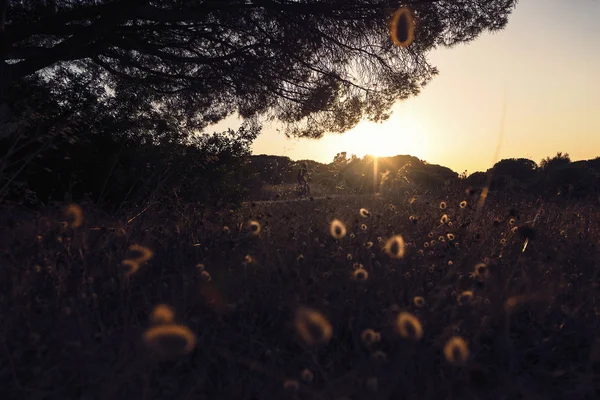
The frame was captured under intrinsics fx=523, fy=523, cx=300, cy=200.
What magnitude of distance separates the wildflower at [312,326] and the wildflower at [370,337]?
0.72 feet

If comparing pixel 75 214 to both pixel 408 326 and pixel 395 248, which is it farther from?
pixel 408 326

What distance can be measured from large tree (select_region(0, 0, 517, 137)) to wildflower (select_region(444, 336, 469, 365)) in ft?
16.2

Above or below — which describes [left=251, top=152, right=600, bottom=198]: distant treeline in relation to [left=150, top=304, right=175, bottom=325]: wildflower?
above

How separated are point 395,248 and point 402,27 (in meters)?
4.29

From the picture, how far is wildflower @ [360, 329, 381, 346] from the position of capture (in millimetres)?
2277

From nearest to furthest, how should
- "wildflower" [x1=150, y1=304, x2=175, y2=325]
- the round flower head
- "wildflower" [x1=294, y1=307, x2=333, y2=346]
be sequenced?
"wildflower" [x1=294, y1=307, x2=333, y2=346], "wildflower" [x1=150, y1=304, x2=175, y2=325], the round flower head

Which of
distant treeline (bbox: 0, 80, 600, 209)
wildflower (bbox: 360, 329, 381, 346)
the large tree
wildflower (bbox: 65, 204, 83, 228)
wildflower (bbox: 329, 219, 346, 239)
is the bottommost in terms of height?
wildflower (bbox: 360, 329, 381, 346)

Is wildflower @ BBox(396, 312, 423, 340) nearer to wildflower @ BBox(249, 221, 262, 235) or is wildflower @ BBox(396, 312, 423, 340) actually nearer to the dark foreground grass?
the dark foreground grass

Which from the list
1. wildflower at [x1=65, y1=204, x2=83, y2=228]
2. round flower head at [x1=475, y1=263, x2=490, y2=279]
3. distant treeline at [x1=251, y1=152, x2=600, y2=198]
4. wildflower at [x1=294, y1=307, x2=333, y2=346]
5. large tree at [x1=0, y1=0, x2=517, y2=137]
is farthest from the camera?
distant treeline at [x1=251, y1=152, x2=600, y2=198]

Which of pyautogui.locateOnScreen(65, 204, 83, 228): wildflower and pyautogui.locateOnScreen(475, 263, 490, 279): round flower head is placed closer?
pyautogui.locateOnScreen(475, 263, 490, 279): round flower head

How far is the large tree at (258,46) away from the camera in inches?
265

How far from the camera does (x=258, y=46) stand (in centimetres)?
726

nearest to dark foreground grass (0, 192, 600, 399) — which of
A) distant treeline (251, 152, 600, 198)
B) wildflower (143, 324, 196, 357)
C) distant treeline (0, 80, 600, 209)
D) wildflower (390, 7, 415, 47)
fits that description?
wildflower (143, 324, 196, 357)

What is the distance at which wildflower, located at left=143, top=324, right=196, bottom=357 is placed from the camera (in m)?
2.40
